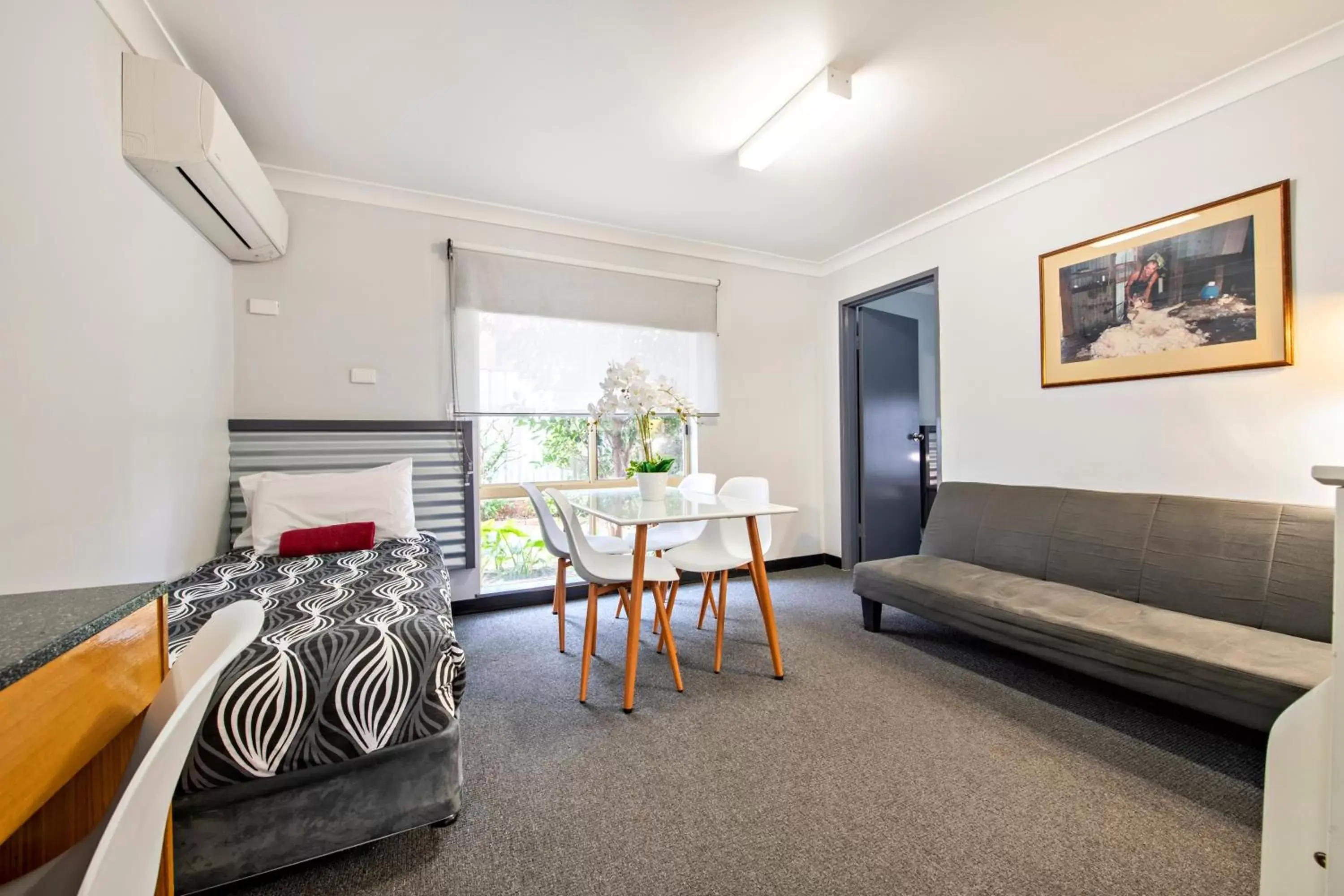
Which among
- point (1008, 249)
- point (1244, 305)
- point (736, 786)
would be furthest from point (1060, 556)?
point (736, 786)

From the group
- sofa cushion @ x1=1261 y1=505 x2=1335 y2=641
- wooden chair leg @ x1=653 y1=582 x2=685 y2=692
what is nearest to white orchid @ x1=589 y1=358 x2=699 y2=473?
wooden chair leg @ x1=653 y1=582 x2=685 y2=692

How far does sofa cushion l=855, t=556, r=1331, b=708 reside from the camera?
5.20 feet

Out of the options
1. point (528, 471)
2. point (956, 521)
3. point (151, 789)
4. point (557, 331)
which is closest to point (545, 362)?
point (557, 331)

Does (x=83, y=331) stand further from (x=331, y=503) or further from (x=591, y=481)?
(x=591, y=481)

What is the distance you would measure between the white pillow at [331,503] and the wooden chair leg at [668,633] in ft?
4.55

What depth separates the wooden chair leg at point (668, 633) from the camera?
7.50ft

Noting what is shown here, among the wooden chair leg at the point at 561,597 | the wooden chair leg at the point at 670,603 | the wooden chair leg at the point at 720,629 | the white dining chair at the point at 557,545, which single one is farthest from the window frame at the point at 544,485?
the wooden chair leg at the point at 720,629

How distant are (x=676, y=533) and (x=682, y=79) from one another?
235cm

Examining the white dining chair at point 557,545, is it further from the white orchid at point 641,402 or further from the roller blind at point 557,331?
the roller blind at point 557,331

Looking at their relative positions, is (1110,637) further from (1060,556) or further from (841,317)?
(841,317)

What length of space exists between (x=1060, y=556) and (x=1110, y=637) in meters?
0.79

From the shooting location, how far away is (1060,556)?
8.52 feet

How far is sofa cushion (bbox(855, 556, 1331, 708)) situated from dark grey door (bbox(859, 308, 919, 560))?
5.03 ft

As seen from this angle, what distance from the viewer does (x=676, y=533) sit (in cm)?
338
